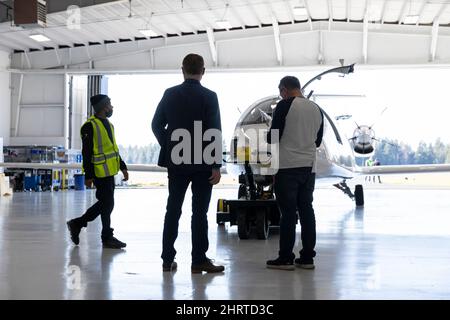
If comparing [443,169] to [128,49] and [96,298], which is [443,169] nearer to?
[96,298]

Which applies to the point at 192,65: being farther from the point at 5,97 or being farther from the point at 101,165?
the point at 5,97

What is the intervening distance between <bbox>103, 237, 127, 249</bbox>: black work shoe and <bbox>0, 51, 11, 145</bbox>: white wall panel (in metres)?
24.9

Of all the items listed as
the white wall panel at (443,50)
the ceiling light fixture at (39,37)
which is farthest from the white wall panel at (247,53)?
the ceiling light fixture at (39,37)

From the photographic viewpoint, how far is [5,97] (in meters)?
30.3

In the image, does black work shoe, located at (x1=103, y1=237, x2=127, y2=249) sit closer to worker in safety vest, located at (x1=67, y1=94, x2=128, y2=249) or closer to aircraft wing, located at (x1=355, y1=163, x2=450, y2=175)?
worker in safety vest, located at (x1=67, y1=94, x2=128, y2=249)

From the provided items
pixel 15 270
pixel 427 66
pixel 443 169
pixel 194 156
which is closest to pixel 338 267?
pixel 194 156

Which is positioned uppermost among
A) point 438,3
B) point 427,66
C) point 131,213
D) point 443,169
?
point 438,3

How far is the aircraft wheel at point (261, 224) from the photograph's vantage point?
834 centimetres

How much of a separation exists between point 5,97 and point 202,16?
38.5 ft

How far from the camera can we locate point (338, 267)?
575 cm

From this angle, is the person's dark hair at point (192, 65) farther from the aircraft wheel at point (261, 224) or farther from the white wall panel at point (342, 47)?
the white wall panel at point (342, 47)

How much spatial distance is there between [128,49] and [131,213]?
17.8 m

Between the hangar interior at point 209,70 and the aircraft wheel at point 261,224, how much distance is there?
1.36ft
